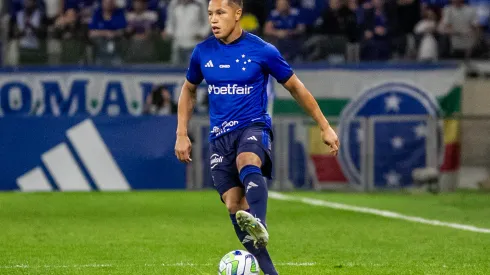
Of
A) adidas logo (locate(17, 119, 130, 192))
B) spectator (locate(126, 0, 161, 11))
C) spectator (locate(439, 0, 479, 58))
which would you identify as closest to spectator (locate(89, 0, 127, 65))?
spectator (locate(126, 0, 161, 11))

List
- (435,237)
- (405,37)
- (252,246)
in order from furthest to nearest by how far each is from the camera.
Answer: (405,37)
(435,237)
(252,246)

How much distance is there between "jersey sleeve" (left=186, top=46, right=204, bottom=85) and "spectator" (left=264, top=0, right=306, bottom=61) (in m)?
10.8

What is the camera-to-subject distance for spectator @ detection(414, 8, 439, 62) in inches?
758

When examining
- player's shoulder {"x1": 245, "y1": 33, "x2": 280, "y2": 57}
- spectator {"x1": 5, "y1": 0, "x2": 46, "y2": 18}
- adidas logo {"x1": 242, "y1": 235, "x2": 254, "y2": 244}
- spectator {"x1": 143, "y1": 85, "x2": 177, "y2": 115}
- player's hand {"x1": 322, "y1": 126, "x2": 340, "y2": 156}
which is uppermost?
player's shoulder {"x1": 245, "y1": 33, "x2": 280, "y2": 57}

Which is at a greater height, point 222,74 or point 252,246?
point 222,74

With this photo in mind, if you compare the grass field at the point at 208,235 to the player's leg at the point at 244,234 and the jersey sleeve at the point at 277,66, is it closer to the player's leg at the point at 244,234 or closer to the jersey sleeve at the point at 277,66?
the player's leg at the point at 244,234

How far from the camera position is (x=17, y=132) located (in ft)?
59.3

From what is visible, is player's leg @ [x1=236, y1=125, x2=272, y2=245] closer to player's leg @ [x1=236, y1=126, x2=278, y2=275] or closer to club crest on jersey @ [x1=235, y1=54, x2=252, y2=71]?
player's leg @ [x1=236, y1=126, x2=278, y2=275]

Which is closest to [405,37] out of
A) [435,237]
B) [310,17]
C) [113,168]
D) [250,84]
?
[310,17]

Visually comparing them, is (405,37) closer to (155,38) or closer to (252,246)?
(155,38)

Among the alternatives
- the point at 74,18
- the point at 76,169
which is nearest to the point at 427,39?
the point at 74,18

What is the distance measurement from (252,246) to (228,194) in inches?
16.1

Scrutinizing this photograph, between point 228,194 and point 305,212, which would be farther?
point 305,212

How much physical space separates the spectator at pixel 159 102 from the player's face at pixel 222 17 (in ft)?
37.8
